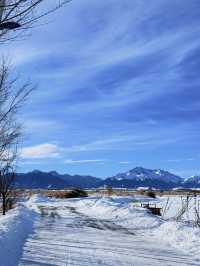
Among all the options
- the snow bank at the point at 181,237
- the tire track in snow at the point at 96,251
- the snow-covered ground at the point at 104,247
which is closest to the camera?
the tire track in snow at the point at 96,251

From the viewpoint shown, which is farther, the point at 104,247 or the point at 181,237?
the point at 181,237

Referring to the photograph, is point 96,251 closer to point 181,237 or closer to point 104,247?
point 104,247

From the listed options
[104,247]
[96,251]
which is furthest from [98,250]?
[104,247]

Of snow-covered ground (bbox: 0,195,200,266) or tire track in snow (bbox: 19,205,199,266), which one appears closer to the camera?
tire track in snow (bbox: 19,205,199,266)

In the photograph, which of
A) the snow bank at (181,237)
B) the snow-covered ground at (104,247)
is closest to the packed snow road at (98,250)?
the snow-covered ground at (104,247)

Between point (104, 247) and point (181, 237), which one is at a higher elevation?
point (181, 237)

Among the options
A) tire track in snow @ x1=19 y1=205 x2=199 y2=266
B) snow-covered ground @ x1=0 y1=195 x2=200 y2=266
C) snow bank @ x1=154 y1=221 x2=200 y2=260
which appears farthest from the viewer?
snow bank @ x1=154 y1=221 x2=200 y2=260

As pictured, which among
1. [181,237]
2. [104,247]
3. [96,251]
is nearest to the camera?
[96,251]

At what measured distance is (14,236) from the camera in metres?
17.2

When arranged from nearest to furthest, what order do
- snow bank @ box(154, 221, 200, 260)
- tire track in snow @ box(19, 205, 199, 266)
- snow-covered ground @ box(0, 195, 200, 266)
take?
tire track in snow @ box(19, 205, 199, 266) → snow-covered ground @ box(0, 195, 200, 266) → snow bank @ box(154, 221, 200, 260)

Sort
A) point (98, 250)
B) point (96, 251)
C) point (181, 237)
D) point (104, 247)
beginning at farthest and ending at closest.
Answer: point (181, 237) → point (104, 247) → point (98, 250) → point (96, 251)

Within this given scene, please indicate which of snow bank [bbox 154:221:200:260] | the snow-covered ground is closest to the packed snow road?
the snow-covered ground

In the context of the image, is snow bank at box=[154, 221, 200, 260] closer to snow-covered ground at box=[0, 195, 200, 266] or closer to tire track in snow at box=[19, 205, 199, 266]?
snow-covered ground at box=[0, 195, 200, 266]

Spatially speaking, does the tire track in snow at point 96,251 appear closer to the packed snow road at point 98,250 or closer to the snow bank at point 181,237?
the packed snow road at point 98,250
